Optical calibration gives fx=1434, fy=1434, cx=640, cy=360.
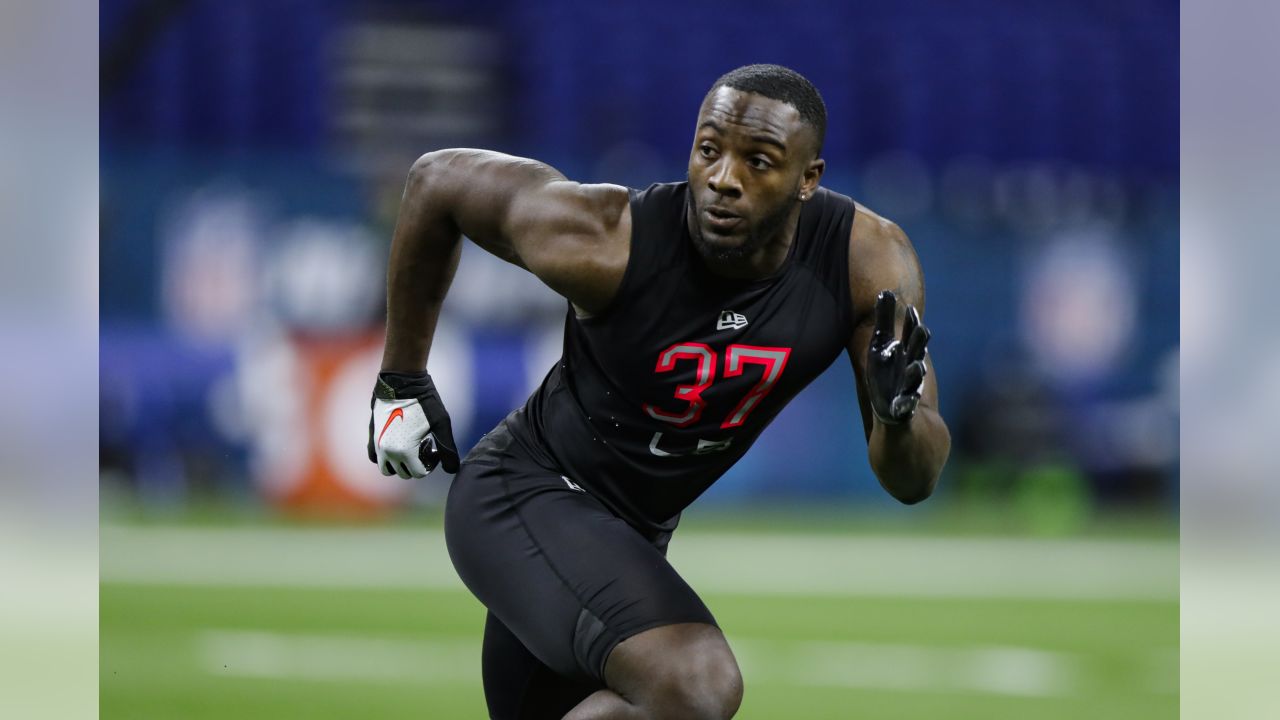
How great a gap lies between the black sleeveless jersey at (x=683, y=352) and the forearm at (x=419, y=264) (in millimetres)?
420

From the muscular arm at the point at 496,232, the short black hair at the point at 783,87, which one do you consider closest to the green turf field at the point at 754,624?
the muscular arm at the point at 496,232

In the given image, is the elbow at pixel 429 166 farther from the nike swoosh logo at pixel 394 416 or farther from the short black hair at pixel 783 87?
the short black hair at pixel 783 87

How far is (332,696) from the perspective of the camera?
599 centimetres

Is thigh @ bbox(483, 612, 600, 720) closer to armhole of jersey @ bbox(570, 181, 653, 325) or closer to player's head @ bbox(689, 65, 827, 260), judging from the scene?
→ armhole of jersey @ bbox(570, 181, 653, 325)

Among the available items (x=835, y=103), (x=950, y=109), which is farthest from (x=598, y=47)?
(x=950, y=109)

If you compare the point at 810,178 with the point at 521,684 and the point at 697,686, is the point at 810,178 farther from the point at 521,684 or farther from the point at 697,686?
the point at 521,684

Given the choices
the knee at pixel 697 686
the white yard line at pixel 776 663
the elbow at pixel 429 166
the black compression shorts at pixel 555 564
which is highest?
the elbow at pixel 429 166

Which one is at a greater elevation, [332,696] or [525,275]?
[525,275]

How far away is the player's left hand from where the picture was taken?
311cm

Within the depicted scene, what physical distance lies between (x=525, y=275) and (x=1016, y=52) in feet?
15.0

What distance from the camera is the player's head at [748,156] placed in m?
3.34

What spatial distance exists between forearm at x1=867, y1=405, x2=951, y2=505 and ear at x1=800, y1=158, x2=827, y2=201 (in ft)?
1.92
